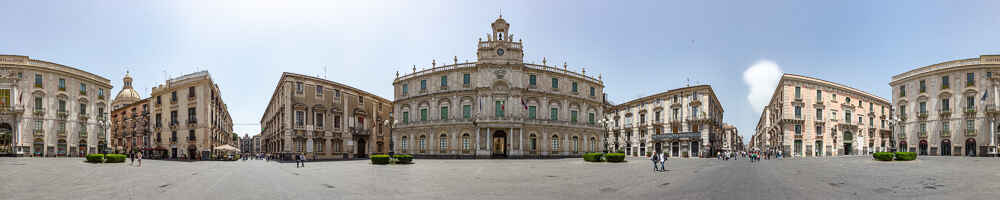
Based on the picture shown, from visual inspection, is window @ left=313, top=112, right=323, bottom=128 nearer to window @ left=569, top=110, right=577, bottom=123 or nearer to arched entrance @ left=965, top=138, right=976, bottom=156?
window @ left=569, top=110, right=577, bottom=123

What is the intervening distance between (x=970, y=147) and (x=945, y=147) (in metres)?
2.34

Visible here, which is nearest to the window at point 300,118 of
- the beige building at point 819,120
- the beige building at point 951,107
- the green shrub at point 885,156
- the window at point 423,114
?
the window at point 423,114

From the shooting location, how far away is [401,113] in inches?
2039

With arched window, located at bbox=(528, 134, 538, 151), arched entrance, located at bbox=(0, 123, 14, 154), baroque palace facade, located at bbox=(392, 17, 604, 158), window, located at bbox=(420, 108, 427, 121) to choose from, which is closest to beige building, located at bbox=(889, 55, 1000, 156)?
baroque palace facade, located at bbox=(392, 17, 604, 158)

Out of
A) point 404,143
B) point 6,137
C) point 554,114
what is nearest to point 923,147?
point 554,114

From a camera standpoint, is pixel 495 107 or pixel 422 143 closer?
pixel 495 107

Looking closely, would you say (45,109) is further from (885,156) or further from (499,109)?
(885,156)

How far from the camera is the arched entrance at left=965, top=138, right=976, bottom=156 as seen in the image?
167ft

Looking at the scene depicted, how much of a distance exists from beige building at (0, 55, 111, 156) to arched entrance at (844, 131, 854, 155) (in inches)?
3386

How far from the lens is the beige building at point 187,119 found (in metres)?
49.0

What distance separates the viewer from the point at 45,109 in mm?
49188

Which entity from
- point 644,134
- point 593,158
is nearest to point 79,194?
point 593,158

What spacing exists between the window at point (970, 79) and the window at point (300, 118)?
229 feet

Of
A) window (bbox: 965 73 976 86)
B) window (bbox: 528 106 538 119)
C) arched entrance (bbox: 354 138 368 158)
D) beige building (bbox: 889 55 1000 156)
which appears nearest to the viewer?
window (bbox: 528 106 538 119)
